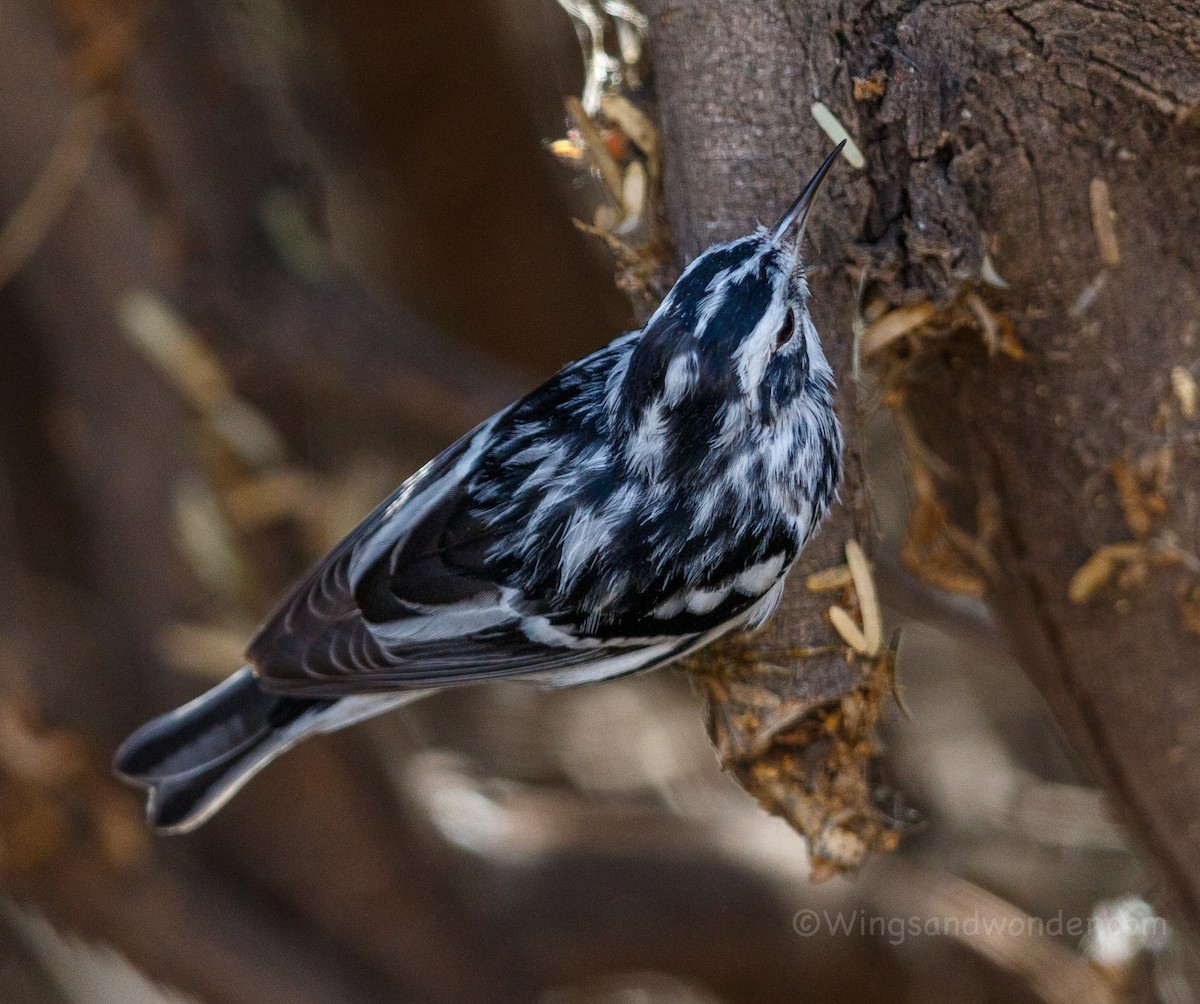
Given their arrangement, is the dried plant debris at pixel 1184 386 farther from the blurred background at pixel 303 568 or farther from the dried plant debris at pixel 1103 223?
the blurred background at pixel 303 568

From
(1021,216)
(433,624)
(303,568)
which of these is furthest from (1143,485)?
(303,568)

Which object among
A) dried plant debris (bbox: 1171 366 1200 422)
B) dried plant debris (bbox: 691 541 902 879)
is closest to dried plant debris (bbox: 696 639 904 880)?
dried plant debris (bbox: 691 541 902 879)

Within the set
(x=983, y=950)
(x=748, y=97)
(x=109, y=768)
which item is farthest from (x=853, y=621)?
(x=109, y=768)

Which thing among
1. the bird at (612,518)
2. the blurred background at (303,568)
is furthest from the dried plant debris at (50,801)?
the bird at (612,518)

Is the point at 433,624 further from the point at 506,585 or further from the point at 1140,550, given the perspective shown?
the point at 1140,550

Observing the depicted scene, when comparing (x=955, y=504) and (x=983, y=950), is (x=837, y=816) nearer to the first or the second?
(x=955, y=504)
